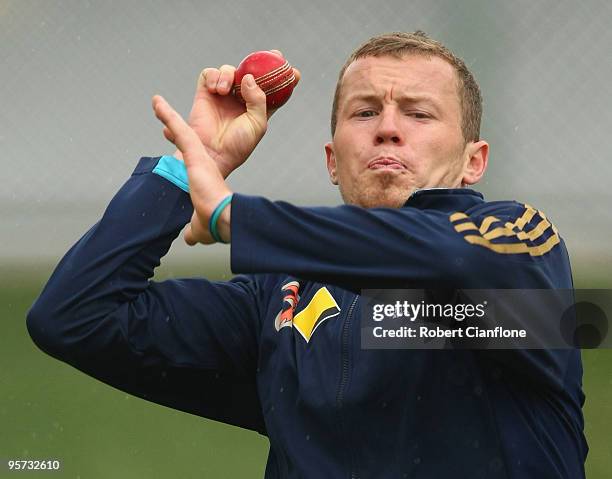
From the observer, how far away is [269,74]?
8.62 feet

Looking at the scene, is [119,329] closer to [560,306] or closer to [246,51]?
[560,306]

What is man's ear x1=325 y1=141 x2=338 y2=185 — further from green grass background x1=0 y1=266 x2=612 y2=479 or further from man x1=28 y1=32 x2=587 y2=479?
green grass background x1=0 y1=266 x2=612 y2=479

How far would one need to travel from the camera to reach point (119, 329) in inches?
99.5

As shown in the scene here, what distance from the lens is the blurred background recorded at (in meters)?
5.89

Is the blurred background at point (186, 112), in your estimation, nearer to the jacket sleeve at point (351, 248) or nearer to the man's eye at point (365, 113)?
the man's eye at point (365, 113)

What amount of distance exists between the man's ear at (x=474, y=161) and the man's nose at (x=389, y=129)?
0.80 feet

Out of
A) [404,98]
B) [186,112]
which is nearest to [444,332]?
[404,98]

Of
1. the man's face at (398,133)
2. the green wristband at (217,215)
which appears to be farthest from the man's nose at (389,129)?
the green wristband at (217,215)

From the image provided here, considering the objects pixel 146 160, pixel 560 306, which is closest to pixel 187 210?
pixel 146 160

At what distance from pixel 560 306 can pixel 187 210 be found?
88cm

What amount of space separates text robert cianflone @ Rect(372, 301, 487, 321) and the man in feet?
0.21

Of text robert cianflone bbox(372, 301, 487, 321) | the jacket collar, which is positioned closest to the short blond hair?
the jacket collar

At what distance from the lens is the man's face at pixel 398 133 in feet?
8.21

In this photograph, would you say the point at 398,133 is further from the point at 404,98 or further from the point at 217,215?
the point at 217,215
